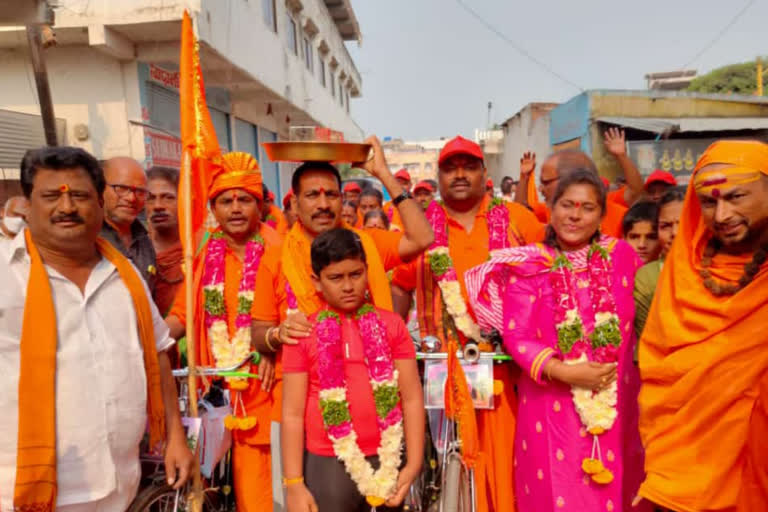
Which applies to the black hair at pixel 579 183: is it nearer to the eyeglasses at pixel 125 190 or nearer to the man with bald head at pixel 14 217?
the man with bald head at pixel 14 217

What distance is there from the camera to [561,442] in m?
2.67

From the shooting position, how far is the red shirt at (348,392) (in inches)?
99.0

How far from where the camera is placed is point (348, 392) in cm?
254

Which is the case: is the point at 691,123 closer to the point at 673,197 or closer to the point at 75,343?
the point at 673,197

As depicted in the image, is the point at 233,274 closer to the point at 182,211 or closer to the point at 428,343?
the point at 182,211

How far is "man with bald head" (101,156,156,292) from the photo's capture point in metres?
3.51

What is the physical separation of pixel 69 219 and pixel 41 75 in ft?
19.0


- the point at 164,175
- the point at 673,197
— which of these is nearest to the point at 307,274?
the point at 164,175

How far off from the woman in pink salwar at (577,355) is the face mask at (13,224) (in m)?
2.08

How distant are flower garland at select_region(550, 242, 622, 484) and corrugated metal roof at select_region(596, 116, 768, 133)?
12029mm

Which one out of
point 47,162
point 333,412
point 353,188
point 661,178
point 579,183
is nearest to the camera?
point 47,162

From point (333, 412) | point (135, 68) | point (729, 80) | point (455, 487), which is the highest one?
point (729, 80)

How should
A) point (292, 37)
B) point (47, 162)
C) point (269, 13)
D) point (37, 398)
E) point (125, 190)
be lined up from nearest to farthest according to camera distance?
point (37, 398) → point (47, 162) → point (125, 190) → point (269, 13) → point (292, 37)

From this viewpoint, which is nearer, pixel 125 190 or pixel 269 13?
pixel 125 190
